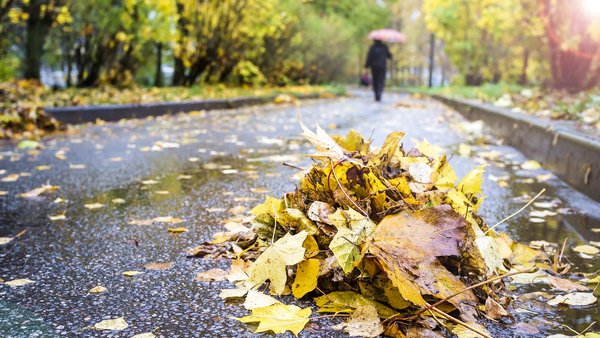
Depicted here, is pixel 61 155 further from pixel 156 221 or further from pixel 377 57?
pixel 377 57

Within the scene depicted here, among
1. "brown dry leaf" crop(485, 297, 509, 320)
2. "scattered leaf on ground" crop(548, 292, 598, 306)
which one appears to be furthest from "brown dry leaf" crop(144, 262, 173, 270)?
"scattered leaf on ground" crop(548, 292, 598, 306)

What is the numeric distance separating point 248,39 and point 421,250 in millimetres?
15462

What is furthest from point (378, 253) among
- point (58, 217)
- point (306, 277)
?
point (58, 217)

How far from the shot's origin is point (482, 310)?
207cm

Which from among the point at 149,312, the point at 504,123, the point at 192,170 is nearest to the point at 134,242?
the point at 149,312

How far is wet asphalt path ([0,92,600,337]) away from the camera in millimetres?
2055

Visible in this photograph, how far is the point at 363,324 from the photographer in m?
1.95

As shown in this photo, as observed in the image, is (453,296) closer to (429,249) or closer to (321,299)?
(429,249)

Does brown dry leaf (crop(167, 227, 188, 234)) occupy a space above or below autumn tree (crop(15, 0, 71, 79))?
below

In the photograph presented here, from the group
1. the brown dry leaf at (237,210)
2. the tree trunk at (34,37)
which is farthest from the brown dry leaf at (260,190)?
the tree trunk at (34,37)

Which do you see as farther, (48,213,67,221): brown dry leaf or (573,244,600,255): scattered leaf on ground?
(48,213,67,221): brown dry leaf

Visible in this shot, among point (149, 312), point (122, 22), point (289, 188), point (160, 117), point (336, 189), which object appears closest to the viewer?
point (149, 312)

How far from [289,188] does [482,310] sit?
7.54ft

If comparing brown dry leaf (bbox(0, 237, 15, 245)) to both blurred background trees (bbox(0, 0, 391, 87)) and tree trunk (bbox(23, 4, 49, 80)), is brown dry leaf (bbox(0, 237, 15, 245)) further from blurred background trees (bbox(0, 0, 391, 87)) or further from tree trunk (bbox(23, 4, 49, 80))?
tree trunk (bbox(23, 4, 49, 80))
